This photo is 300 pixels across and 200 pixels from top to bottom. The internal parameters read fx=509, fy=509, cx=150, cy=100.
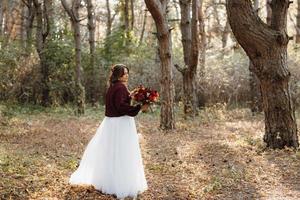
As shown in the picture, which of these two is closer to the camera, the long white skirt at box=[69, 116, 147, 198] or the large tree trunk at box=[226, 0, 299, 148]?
the long white skirt at box=[69, 116, 147, 198]

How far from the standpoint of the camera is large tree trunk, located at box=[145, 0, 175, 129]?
13.1 m

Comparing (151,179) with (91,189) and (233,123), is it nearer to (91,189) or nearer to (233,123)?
(91,189)

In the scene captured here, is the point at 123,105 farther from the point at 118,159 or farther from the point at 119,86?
the point at 118,159

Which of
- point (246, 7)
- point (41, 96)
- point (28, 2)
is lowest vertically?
point (41, 96)

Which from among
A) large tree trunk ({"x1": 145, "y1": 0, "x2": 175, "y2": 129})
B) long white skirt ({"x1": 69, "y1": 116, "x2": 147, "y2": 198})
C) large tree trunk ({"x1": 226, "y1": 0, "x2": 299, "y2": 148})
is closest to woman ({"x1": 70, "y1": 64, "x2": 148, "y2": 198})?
long white skirt ({"x1": 69, "y1": 116, "x2": 147, "y2": 198})

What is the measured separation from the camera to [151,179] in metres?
8.54

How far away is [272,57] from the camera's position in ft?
33.3

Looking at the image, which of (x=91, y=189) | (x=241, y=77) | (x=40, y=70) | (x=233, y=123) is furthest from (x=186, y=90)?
(x=91, y=189)

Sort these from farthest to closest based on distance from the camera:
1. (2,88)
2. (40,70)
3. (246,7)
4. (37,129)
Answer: (40,70) < (2,88) < (37,129) < (246,7)

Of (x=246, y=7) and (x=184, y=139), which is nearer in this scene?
(x=246, y=7)

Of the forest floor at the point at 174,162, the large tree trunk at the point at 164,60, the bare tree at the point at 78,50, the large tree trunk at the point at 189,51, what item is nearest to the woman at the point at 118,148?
the forest floor at the point at 174,162

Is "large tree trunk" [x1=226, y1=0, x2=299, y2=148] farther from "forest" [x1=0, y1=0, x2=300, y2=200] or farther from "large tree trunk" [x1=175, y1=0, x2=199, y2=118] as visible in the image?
"large tree trunk" [x1=175, y1=0, x2=199, y2=118]

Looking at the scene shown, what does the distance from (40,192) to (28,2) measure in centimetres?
1762

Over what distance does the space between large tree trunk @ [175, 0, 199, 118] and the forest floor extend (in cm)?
99
